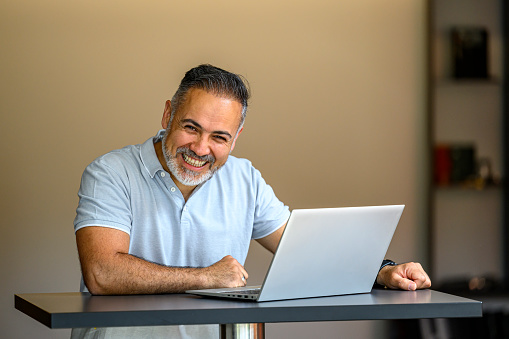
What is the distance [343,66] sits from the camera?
4258mm

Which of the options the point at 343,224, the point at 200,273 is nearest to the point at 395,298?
the point at 343,224

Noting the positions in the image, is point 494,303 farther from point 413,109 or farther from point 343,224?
point 343,224

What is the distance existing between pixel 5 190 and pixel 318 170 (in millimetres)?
1816

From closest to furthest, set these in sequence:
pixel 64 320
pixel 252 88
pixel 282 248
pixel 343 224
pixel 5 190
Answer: pixel 64 320, pixel 282 248, pixel 343 224, pixel 5 190, pixel 252 88

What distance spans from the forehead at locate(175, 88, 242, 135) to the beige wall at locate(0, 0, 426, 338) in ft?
5.91

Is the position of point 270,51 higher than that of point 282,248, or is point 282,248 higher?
point 270,51

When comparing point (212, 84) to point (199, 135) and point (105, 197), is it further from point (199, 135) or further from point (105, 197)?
point (105, 197)

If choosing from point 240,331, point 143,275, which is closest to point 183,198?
point 143,275

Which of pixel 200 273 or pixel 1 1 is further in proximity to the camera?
pixel 1 1

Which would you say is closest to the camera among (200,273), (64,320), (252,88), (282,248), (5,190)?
(64,320)

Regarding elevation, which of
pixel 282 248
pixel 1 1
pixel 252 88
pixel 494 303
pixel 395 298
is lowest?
pixel 494 303

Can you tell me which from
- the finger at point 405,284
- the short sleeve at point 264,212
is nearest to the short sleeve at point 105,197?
the short sleeve at point 264,212

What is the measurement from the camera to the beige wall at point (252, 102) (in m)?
3.93

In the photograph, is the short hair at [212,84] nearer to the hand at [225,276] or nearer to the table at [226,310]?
the hand at [225,276]
